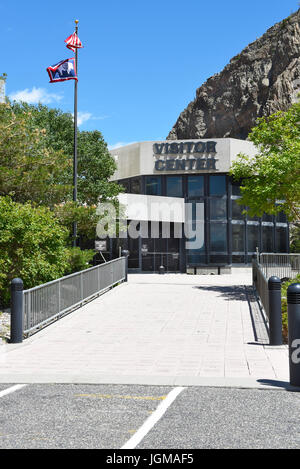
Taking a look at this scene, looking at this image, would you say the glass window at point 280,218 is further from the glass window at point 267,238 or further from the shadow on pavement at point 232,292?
the shadow on pavement at point 232,292

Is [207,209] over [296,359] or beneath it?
over

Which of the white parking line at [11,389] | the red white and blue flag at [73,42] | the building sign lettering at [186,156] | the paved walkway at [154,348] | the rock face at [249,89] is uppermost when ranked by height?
the rock face at [249,89]

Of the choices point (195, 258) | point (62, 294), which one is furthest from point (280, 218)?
point (62, 294)

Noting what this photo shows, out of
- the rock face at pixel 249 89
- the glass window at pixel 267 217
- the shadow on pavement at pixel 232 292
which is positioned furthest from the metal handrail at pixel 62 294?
the rock face at pixel 249 89

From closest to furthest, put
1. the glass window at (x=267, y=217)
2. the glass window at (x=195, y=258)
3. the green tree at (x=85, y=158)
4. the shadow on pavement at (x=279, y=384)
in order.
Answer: the shadow on pavement at (x=279, y=384)
the green tree at (x=85, y=158)
the glass window at (x=195, y=258)
the glass window at (x=267, y=217)

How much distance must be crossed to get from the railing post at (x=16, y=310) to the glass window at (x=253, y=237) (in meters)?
27.7

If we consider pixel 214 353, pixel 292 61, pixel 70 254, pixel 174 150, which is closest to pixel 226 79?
pixel 292 61

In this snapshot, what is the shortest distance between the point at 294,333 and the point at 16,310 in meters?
5.98

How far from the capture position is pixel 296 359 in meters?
6.45

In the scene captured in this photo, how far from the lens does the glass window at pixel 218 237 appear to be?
34.9 meters

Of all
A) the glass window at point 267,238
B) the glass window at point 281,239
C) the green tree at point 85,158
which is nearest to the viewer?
the green tree at point 85,158

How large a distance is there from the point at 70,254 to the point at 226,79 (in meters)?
75.9
